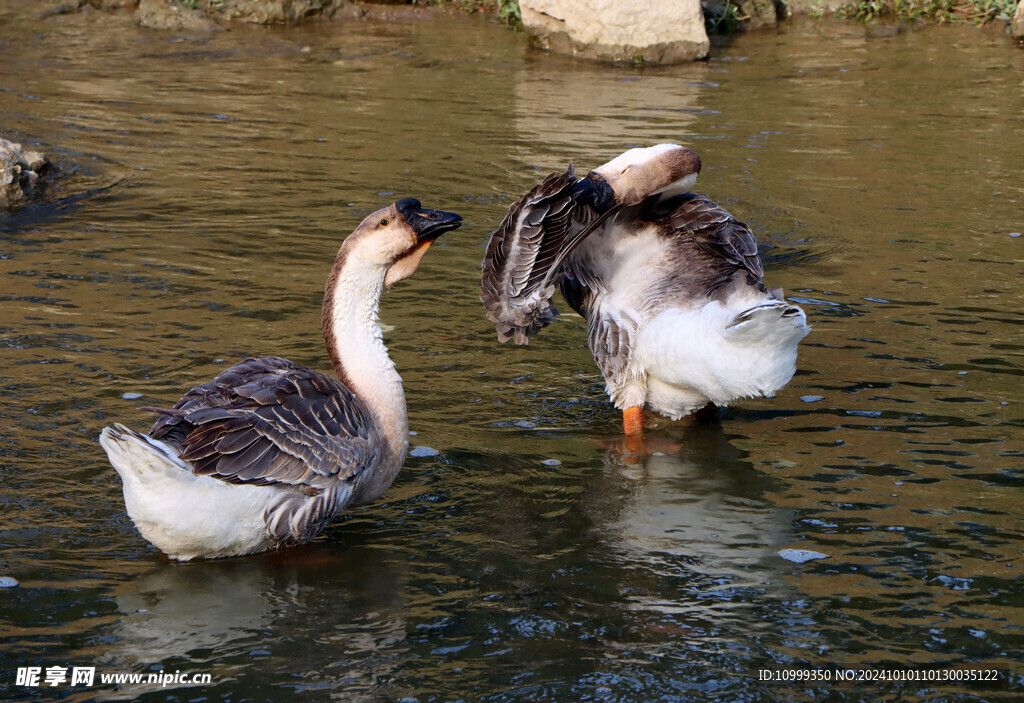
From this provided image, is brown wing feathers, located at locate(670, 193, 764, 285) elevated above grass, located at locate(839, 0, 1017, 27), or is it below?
below

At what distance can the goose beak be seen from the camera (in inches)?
175

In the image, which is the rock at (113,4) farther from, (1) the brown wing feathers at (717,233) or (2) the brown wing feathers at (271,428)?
(2) the brown wing feathers at (271,428)

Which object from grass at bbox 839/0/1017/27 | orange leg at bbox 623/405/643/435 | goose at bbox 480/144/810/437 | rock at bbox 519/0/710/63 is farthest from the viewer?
grass at bbox 839/0/1017/27

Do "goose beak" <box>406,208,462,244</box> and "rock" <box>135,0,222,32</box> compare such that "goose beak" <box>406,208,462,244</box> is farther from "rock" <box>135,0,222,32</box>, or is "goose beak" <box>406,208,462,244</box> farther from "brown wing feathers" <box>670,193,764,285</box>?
"rock" <box>135,0,222,32</box>

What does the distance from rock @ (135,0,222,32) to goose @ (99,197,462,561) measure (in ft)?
43.0

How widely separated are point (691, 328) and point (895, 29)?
13.2m

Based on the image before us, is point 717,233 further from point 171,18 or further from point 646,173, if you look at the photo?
point 171,18

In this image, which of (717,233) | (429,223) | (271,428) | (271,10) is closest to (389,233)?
(429,223)

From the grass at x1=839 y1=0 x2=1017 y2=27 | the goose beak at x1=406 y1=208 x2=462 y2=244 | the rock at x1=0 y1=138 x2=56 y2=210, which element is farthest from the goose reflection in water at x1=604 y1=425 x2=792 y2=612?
the grass at x1=839 y1=0 x2=1017 y2=27

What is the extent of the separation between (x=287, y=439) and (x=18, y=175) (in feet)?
18.3

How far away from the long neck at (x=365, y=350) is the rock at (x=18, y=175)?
5030 mm

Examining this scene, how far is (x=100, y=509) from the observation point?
14.6ft

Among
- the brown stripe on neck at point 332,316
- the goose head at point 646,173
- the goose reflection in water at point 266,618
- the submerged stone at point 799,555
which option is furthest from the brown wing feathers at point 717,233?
the goose reflection in water at point 266,618

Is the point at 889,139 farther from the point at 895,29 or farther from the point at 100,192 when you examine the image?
the point at 100,192
